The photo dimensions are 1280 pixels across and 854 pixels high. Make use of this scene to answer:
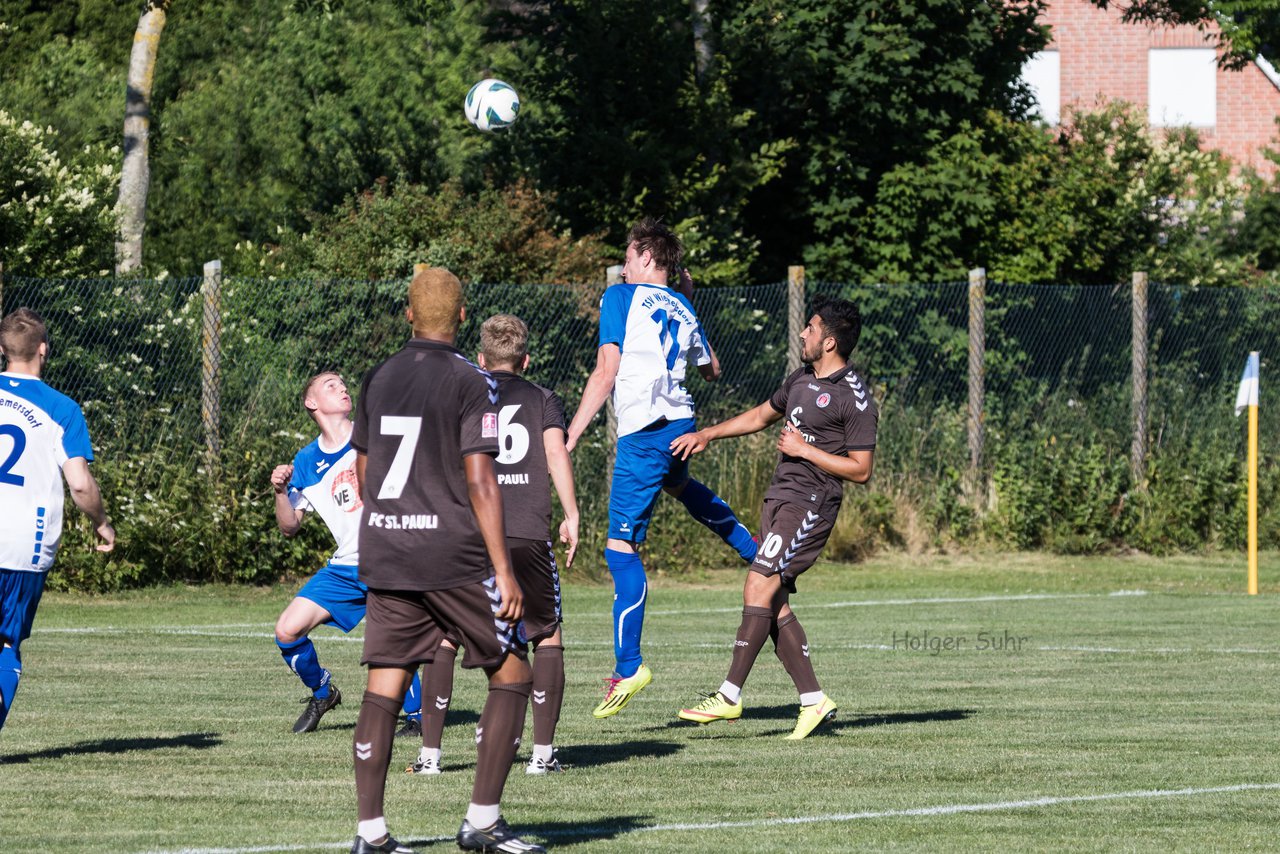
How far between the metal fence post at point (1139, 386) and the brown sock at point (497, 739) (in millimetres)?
15938

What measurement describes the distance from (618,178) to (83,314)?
1017 cm

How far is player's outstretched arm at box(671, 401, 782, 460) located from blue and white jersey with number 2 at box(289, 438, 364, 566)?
4.96 feet

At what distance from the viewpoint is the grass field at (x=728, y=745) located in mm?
6484

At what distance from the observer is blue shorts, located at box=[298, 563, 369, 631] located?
888cm

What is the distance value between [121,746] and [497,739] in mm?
3091

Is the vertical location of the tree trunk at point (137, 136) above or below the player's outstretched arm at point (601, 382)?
above

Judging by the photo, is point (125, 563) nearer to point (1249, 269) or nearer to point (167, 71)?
point (1249, 269)

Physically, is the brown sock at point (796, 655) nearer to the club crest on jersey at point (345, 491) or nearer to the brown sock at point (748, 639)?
the brown sock at point (748, 639)

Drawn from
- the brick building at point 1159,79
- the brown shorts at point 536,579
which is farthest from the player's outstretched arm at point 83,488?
the brick building at point 1159,79

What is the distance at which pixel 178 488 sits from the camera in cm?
1606

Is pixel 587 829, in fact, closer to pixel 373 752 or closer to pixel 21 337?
pixel 373 752

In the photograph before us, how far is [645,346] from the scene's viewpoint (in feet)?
30.8

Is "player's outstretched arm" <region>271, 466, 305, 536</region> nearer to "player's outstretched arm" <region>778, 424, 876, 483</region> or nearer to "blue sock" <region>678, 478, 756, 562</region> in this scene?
"blue sock" <region>678, 478, 756, 562</region>

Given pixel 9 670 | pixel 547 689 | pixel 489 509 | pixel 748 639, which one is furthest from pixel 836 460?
pixel 9 670
